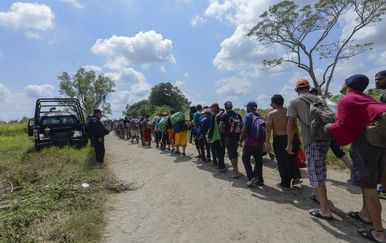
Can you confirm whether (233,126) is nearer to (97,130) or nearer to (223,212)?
A: (223,212)

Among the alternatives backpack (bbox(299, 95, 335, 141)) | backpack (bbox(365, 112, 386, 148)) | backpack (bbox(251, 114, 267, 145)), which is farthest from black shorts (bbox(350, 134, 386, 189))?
backpack (bbox(251, 114, 267, 145))

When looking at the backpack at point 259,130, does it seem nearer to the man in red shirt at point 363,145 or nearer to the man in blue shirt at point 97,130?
the man in red shirt at point 363,145

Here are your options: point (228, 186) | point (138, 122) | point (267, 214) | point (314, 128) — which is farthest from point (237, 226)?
point (138, 122)

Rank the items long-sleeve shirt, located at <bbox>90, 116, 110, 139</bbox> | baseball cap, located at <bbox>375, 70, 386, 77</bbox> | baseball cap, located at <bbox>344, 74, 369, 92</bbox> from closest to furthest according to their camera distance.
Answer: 1. baseball cap, located at <bbox>344, 74, 369, 92</bbox>
2. baseball cap, located at <bbox>375, 70, 386, 77</bbox>
3. long-sleeve shirt, located at <bbox>90, 116, 110, 139</bbox>

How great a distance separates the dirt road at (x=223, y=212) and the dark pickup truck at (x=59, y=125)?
18.6ft

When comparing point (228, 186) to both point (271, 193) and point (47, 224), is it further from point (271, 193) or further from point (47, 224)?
point (47, 224)

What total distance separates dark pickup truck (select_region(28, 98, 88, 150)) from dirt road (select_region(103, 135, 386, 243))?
18.6 ft

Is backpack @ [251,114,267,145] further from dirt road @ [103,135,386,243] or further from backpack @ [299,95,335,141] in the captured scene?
backpack @ [299,95,335,141]

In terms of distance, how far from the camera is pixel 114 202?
6.59 m

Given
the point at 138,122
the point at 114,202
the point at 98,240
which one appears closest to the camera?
the point at 98,240

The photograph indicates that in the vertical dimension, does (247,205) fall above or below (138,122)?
below

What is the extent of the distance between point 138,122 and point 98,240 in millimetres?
15780

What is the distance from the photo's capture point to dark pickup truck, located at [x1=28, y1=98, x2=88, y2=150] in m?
13.1

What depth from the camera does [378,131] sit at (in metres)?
4.16
